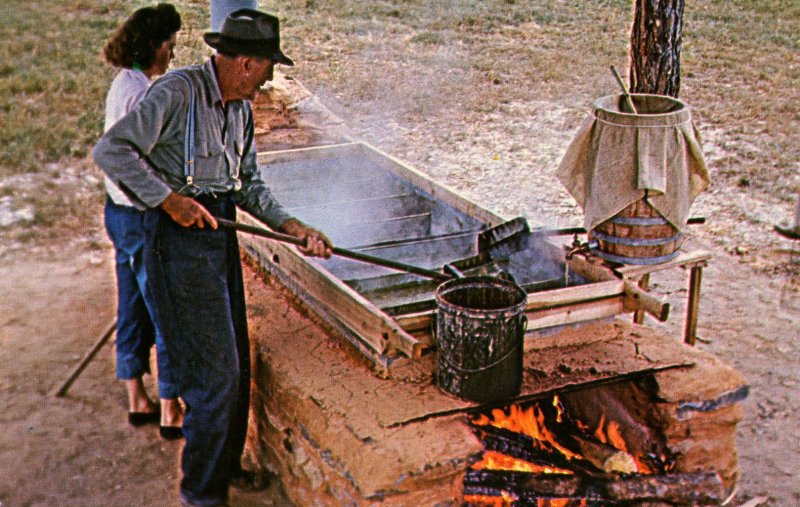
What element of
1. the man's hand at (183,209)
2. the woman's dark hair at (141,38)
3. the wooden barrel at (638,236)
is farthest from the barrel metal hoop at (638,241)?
the woman's dark hair at (141,38)

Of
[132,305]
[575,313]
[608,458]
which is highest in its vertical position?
[575,313]

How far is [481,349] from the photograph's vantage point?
384 centimetres

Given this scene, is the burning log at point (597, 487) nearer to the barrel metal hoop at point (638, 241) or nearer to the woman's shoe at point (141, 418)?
the barrel metal hoop at point (638, 241)

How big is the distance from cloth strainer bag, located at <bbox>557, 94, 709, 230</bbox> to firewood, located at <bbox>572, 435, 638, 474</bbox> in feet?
3.85

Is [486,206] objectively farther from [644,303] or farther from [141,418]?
[141,418]

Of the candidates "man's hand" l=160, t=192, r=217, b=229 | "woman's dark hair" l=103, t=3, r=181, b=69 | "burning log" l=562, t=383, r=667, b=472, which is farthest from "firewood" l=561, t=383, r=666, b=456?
"woman's dark hair" l=103, t=3, r=181, b=69

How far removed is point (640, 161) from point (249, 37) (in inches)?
80.4

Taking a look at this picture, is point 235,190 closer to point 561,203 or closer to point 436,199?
point 436,199

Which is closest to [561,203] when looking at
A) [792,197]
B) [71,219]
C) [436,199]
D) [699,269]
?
[792,197]

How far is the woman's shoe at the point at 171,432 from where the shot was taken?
16.5 ft

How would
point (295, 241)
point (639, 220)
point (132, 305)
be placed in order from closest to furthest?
point (295, 241), point (639, 220), point (132, 305)

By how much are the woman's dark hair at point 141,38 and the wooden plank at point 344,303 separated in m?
1.16

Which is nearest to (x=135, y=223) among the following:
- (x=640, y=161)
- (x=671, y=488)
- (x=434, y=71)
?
(x=640, y=161)

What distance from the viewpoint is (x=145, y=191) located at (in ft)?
12.5
